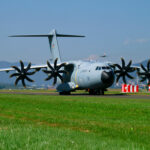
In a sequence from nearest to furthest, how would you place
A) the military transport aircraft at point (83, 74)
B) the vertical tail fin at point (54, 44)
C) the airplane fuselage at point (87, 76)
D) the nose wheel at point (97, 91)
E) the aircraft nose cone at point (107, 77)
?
the aircraft nose cone at point (107, 77) → the airplane fuselage at point (87, 76) → the military transport aircraft at point (83, 74) → the nose wheel at point (97, 91) → the vertical tail fin at point (54, 44)

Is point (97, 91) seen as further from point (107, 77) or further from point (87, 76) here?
point (107, 77)

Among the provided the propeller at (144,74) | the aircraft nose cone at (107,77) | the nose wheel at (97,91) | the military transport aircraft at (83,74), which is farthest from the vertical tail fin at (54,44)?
the propeller at (144,74)

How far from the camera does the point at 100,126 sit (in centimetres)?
1398

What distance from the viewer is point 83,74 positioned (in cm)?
4797

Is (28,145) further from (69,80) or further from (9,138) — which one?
(69,80)

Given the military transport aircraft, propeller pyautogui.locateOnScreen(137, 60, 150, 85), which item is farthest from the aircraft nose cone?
propeller pyautogui.locateOnScreen(137, 60, 150, 85)

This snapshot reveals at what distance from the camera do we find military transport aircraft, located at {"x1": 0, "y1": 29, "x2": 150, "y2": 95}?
45.2 metres

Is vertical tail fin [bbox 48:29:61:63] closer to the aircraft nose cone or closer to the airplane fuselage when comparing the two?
the airplane fuselage

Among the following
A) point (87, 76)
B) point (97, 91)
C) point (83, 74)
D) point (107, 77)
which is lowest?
point (97, 91)

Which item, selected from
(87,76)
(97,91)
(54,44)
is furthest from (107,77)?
(54,44)

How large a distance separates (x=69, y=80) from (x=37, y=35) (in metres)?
9.77

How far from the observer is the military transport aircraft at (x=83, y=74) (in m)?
45.2

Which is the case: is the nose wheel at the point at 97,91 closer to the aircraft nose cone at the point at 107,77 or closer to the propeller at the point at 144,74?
the aircraft nose cone at the point at 107,77

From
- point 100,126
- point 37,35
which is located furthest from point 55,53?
point 100,126
